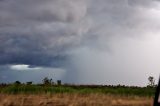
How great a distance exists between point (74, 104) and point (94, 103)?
166 cm

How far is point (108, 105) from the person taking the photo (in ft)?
104

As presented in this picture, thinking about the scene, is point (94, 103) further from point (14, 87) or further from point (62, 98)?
point (14, 87)

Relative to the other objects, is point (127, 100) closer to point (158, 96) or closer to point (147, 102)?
point (147, 102)

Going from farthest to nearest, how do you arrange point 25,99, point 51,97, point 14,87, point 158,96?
point 14,87 → point 51,97 → point 25,99 → point 158,96

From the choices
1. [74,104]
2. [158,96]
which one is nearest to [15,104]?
[74,104]

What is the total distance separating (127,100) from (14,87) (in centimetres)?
1324

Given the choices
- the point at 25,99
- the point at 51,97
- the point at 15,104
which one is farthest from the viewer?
the point at 51,97

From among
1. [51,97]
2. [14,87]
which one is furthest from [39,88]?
[51,97]

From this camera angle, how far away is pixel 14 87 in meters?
42.1

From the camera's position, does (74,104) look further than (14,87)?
No

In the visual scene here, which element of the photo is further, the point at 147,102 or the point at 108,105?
the point at 147,102

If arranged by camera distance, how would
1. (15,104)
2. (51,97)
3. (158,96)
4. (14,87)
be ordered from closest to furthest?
1. (158,96)
2. (15,104)
3. (51,97)
4. (14,87)

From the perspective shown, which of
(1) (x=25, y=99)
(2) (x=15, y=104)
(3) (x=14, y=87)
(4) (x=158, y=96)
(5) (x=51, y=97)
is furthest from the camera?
(3) (x=14, y=87)

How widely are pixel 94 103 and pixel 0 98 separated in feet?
26.1
